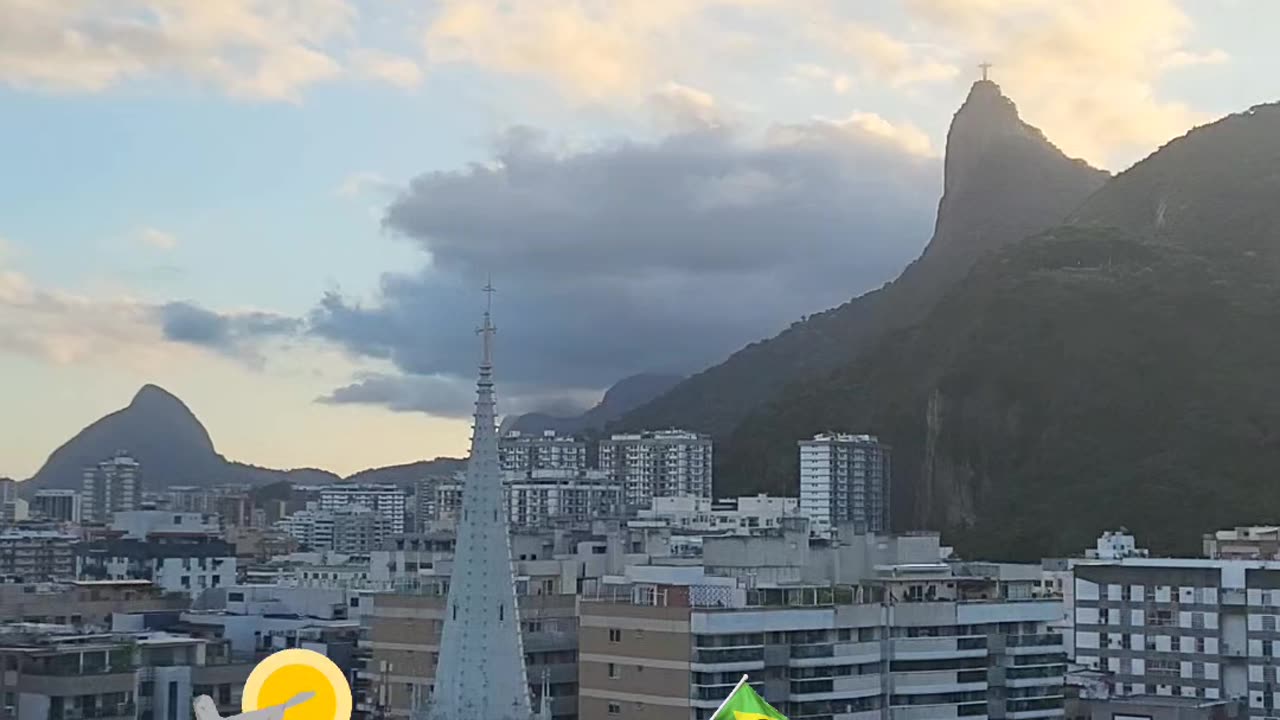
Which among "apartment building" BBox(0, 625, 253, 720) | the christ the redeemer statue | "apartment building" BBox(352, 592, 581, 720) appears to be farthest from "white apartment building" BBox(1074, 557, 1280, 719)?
the christ the redeemer statue

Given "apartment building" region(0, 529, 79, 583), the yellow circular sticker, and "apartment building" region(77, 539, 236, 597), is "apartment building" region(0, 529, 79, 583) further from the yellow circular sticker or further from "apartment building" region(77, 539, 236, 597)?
the yellow circular sticker

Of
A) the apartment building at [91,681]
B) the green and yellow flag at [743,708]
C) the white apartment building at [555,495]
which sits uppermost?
the white apartment building at [555,495]

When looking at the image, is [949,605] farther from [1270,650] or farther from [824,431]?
[824,431]

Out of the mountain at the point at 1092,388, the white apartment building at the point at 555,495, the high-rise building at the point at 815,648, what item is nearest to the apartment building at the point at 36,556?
the white apartment building at the point at 555,495

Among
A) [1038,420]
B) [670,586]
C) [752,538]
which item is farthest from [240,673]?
[1038,420]

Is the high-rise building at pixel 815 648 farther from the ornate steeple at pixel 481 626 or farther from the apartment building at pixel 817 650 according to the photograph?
the ornate steeple at pixel 481 626

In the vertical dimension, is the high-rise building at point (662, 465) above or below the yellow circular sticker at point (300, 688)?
above

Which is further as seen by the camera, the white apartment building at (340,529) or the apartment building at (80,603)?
the white apartment building at (340,529)

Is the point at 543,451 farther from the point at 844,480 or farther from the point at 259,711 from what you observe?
the point at 259,711
